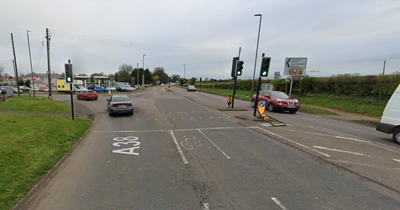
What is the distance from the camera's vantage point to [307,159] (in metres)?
5.08

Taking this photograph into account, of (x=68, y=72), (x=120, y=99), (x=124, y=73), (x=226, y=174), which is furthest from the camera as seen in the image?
(x=124, y=73)

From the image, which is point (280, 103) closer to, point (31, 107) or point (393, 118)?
point (393, 118)

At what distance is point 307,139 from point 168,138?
217 inches

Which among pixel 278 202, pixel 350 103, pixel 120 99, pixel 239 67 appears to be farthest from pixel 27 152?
pixel 350 103

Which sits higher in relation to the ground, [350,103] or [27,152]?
[350,103]

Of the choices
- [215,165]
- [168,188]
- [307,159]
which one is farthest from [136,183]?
[307,159]

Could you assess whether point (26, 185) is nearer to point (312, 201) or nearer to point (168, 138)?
point (168, 138)

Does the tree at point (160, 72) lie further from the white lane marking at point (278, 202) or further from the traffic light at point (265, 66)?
the white lane marking at point (278, 202)

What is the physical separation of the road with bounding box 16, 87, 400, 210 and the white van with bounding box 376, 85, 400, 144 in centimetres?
44

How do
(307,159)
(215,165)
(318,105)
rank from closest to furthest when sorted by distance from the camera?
(215,165)
(307,159)
(318,105)

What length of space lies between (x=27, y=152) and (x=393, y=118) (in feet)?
39.4

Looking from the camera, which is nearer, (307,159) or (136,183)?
(136,183)

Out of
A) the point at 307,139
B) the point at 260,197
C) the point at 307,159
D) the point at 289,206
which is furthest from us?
the point at 307,139

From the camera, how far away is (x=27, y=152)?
4785 millimetres
